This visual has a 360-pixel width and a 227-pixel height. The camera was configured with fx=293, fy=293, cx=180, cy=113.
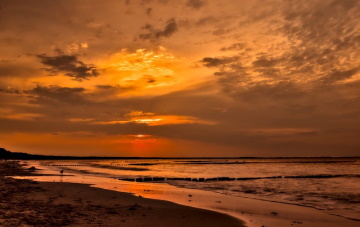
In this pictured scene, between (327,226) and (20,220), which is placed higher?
(20,220)

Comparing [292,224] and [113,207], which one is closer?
[292,224]

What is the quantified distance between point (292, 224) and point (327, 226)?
1.69 meters

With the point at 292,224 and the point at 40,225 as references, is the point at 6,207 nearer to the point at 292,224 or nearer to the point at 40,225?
the point at 40,225

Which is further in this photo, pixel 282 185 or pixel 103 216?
pixel 282 185

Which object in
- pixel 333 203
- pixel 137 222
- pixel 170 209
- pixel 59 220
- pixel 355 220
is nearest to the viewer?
pixel 59 220

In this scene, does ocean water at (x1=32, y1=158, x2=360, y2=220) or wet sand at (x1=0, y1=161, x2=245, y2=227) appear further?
ocean water at (x1=32, y1=158, x2=360, y2=220)

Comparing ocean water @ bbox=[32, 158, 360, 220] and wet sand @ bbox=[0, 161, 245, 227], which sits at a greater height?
wet sand @ bbox=[0, 161, 245, 227]

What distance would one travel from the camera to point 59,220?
1212 centimetres

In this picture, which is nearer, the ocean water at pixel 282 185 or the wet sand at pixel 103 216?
the wet sand at pixel 103 216

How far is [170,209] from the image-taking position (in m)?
17.4

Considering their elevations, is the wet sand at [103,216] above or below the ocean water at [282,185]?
above

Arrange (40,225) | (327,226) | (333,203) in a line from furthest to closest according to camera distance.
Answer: (333,203), (327,226), (40,225)

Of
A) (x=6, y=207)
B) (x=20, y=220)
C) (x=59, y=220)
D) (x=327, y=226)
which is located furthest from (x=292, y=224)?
(x=6, y=207)

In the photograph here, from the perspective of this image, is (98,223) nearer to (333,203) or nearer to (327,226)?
(327,226)
